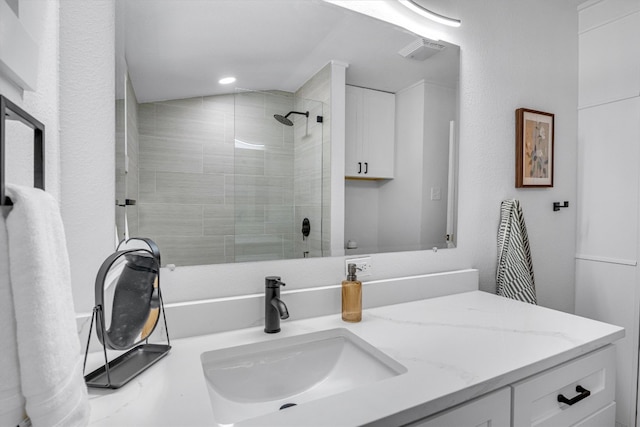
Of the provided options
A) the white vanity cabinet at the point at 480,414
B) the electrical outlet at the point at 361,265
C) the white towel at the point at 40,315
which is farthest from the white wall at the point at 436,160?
the white towel at the point at 40,315

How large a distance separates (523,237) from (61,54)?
5.62 ft

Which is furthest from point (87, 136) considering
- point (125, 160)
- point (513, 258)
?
point (513, 258)

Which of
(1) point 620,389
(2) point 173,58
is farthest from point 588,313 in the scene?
(2) point 173,58

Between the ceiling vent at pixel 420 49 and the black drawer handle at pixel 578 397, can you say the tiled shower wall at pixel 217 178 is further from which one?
the black drawer handle at pixel 578 397

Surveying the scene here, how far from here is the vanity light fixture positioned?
4.16 ft

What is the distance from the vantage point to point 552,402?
0.87 metres

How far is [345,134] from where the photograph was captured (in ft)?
3.82

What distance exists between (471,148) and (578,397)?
3.13 ft

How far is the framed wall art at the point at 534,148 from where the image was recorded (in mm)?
1577

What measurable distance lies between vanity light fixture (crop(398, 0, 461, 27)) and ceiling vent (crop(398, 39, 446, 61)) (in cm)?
8

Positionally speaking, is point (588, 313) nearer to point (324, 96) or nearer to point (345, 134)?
point (345, 134)

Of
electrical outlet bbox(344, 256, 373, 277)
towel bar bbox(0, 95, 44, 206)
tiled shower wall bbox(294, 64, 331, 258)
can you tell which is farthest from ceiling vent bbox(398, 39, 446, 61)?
towel bar bbox(0, 95, 44, 206)

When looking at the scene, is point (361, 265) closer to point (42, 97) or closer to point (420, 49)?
point (420, 49)

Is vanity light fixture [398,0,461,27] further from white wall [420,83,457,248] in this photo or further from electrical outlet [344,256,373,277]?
electrical outlet [344,256,373,277]
